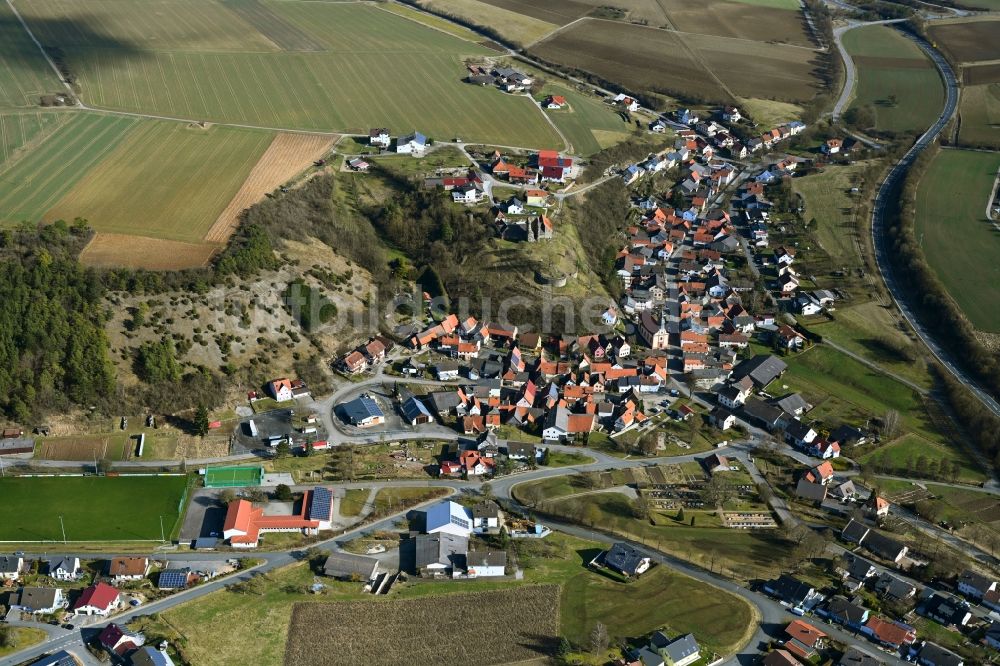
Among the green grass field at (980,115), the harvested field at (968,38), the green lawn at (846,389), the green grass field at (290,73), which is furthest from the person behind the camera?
the harvested field at (968,38)

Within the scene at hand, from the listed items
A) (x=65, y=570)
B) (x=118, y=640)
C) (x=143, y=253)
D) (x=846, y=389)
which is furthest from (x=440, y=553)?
(x=846, y=389)

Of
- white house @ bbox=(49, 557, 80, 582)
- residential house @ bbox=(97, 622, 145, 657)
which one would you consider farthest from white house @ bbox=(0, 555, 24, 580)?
residential house @ bbox=(97, 622, 145, 657)

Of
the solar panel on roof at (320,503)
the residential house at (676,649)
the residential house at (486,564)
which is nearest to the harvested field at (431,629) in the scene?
A: the residential house at (486,564)

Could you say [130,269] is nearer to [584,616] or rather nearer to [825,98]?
[584,616]

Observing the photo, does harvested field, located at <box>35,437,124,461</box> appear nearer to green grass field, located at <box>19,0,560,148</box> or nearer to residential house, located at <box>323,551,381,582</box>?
residential house, located at <box>323,551,381,582</box>

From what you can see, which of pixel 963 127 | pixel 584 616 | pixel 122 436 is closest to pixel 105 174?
pixel 122 436

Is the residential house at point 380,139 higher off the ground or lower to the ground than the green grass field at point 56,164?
higher

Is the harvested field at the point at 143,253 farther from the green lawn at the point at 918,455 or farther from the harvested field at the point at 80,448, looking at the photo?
the green lawn at the point at 918,455
